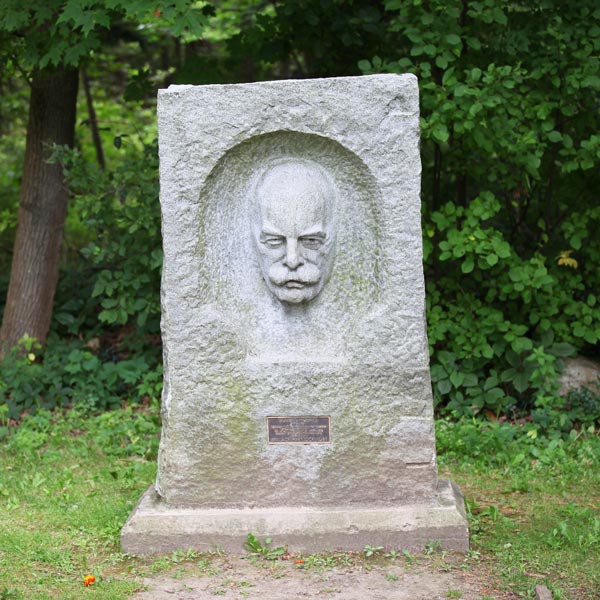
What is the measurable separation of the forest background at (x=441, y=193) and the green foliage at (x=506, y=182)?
0.04 ft

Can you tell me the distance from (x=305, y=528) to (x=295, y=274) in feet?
3.40

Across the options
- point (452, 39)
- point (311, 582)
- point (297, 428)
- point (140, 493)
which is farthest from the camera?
point (452, 39)

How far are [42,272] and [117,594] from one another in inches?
140

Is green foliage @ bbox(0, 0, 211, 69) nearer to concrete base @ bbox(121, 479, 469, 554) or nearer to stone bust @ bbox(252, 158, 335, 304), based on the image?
stone bust @ bbox(252, 158, 335, 304)

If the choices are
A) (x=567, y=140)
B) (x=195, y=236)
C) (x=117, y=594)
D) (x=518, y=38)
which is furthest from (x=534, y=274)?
(x=117, y=594)

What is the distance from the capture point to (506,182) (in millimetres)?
5941

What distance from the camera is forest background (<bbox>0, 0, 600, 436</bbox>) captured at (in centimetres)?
538

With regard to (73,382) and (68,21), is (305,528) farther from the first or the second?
(68,21)

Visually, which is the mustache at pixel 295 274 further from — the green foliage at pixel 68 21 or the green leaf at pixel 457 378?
the green leaf at pixel 457 378

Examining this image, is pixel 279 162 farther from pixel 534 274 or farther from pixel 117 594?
pixel 534 274

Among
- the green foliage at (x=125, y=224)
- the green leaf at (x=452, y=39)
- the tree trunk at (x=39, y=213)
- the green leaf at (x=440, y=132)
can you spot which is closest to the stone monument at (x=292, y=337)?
the green leaf at (x=440, y=132)

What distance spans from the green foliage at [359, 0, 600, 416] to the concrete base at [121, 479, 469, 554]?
1.90 metres

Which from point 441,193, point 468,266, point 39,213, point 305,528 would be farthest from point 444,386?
point 39,213

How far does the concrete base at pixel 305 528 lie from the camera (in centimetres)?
384
